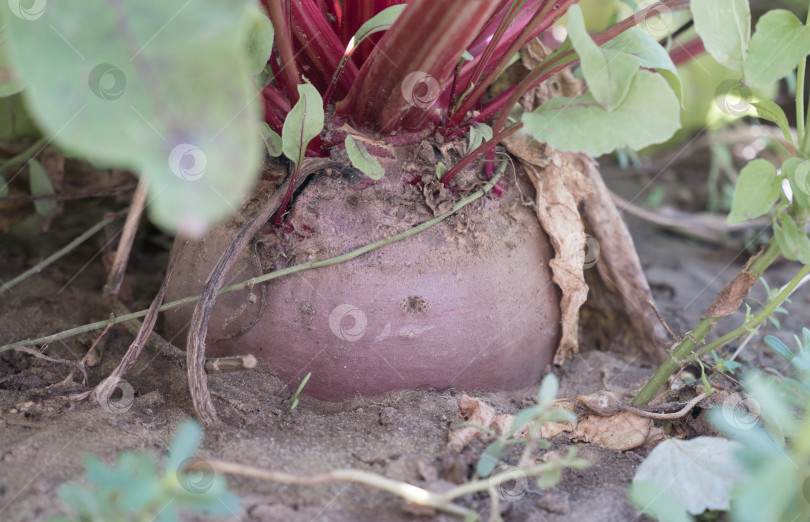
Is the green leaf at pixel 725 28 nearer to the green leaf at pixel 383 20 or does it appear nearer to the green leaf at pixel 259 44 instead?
the green leaf at pixel 383 20

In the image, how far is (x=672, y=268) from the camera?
6.76 ft

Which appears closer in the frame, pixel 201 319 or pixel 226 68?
pixel 226 68

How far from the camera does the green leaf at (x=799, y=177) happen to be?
3.31 ft

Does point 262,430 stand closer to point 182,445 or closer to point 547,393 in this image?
point 182,445

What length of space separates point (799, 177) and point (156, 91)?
944 mm

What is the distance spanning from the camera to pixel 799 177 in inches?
39.8

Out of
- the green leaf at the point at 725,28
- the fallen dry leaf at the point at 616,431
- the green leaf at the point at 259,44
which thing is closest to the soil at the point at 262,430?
the fallen dry leaf at the point at 616,431

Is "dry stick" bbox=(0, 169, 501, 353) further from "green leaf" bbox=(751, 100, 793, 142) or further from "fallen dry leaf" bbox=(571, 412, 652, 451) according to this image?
"green leaf" bbox=(751, 100, 793, 142)

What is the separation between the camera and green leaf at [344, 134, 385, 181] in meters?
1.01

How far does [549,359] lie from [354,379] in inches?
17.2

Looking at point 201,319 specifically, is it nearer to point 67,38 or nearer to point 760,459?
point 67,38

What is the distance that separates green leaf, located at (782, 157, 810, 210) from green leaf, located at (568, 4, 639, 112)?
342 mm

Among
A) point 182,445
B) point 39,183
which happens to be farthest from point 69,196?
point 182,445

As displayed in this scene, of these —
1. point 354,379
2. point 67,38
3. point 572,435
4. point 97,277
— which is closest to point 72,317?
point 97,277
